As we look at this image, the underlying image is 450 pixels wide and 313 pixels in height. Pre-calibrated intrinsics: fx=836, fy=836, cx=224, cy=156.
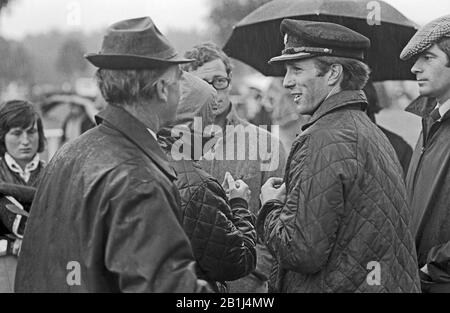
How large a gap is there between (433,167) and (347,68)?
868 mm

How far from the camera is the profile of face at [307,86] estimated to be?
3.97 metres

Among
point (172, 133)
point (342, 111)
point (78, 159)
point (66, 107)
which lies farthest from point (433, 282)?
point (66, 107)

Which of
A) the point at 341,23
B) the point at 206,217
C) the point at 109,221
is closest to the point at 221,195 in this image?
the point at 206,217

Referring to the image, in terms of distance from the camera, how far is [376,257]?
3.61 meters

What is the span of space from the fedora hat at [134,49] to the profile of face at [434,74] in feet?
5.87

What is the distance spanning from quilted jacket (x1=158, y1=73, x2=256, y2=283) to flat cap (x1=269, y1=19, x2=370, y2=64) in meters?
0.57

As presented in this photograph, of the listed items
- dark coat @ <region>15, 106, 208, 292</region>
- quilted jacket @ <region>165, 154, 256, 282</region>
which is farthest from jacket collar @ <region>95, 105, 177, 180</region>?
quilted jacket @ <region>165, 154, 256, 282</region>

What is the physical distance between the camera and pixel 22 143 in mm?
5699

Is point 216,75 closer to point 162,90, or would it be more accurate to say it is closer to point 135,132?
point 162,90

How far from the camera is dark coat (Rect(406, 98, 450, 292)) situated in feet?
13.7

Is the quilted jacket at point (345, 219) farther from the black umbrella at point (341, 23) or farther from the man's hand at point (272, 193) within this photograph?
the black umbrella at point (341, 23)

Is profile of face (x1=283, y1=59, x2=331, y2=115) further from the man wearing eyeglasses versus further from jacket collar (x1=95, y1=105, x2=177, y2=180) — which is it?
the man wearing eyeglasses

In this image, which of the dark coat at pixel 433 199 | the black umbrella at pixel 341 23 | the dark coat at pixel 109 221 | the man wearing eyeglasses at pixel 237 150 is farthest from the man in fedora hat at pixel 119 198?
the black umbrella at pixel 341 23

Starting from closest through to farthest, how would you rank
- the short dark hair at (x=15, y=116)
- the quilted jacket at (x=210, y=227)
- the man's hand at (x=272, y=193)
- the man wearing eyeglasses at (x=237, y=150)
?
the quilted jacket at (x=210, y=227), the man's hand at (x=272, y=193), the man wearing eyeglasses at (x=237, y=150), the short dark hair at (x=15, y=116)
